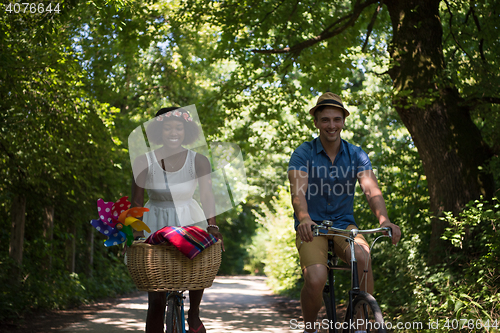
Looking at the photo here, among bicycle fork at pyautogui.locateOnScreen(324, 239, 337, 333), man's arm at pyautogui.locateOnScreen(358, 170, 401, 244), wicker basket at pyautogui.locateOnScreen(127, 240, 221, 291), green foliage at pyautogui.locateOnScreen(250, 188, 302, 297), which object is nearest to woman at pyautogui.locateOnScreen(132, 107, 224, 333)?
wicker basket at pyautogui.locateOnScreen(127, 240, 221, 291)

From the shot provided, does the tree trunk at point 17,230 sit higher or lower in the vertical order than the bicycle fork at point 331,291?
higher

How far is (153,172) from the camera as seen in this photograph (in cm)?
405

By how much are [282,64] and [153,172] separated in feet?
23.7

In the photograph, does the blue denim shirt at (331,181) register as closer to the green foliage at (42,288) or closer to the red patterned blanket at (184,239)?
the red patterned blanket at (184,239)

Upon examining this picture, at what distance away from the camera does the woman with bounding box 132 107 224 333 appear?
4.06 m

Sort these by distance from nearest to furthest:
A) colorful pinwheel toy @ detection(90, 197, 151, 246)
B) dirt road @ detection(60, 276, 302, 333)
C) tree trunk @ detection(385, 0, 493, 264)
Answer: colorful pinwheel toy @ detection(90, 197, 151, 246), tree trunk @ detection(385, 0, 493, 264), dirt road @ detection(60, 276, 302, 333)

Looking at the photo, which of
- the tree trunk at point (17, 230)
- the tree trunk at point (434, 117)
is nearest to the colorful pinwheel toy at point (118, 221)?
the tree trunk at point (434, 117)

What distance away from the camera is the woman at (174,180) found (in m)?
4.06

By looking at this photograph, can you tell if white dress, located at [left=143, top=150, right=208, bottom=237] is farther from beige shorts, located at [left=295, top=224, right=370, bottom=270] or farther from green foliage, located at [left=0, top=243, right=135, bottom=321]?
green foliage, located at [left=0, top=243, right=135, bottom=321]

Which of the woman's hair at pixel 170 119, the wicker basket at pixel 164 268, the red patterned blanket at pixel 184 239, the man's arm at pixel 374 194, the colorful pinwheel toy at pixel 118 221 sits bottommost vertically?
the wicker basket at pixel 164 268

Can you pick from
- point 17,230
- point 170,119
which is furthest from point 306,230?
point 17,230

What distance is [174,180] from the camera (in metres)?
4.10

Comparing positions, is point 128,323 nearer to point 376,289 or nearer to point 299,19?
point 376,289

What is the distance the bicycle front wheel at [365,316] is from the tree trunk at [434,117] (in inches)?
152
